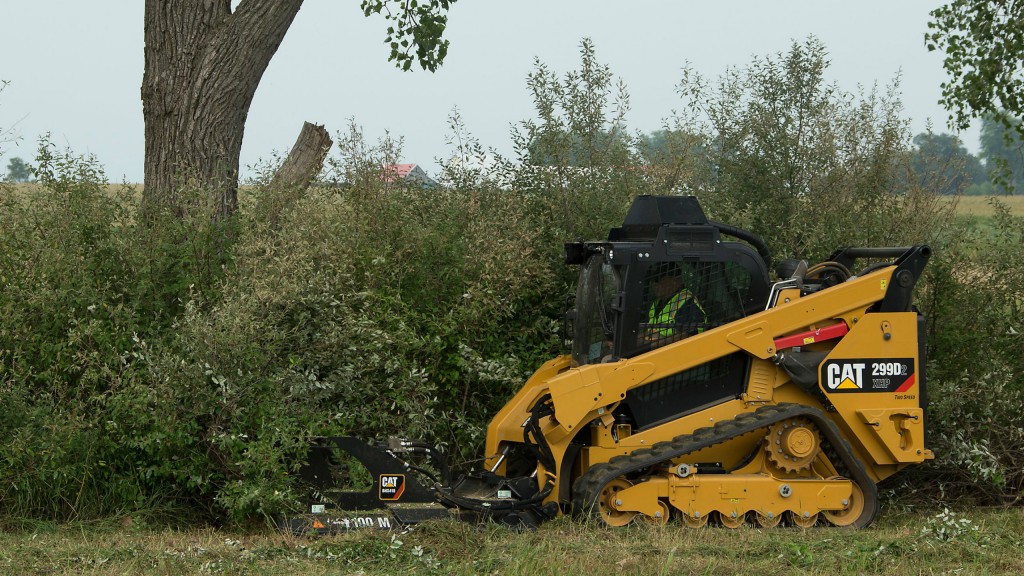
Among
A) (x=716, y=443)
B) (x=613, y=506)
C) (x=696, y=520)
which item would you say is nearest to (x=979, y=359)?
(x=716, y=443)

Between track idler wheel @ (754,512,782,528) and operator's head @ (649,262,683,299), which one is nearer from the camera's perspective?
track idler wheel @ (754,512,782,528)

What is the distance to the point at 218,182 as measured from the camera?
9.30 metres

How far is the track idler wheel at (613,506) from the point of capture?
7.12 m

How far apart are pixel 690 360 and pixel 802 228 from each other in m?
3.57

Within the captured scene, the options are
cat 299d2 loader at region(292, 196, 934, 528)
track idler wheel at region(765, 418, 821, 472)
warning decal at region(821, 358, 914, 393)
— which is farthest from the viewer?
warning decal at region(821, 358, 914, 393)

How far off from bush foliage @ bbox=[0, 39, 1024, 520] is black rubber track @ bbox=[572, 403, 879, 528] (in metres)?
1.46

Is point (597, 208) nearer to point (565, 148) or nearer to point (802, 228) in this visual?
point (565, 148)

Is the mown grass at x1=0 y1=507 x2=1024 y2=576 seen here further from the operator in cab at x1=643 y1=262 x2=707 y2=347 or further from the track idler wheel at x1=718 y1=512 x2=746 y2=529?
the operator in cab at x1=643 y1=262 x2=707 y2=347

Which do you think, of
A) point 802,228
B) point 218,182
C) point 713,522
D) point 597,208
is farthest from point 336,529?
point 802,228

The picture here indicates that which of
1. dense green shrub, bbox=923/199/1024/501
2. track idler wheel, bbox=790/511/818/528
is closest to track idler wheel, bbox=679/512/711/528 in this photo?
track idler wheel, bbox=790/511/818/528

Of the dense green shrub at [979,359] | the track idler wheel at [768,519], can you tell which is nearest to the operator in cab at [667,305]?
the track idler wheel at [768,519]

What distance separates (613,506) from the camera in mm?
7109

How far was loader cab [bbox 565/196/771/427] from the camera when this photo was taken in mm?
7488

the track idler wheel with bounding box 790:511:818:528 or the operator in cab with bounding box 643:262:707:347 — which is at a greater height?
the operator in cab with bounding box 643:262:707:347
